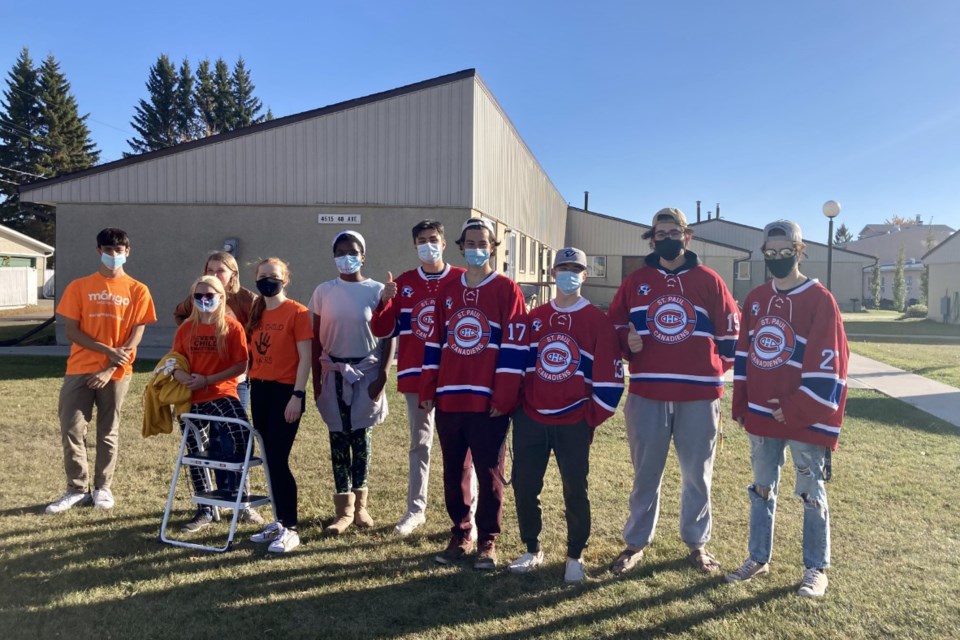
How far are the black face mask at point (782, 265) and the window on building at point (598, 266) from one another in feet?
101

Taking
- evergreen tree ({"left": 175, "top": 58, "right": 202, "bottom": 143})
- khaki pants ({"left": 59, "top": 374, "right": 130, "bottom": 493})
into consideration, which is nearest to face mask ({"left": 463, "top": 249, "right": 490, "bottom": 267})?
khaki pants ({"left": 59, "top": 374, "right": 130, "bottom": 493})

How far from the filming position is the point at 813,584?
3709 millimetres

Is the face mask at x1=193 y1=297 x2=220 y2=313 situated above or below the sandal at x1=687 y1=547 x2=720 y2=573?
above

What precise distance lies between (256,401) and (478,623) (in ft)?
6.78

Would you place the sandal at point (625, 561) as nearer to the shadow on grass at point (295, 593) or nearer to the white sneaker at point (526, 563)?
the shadow on grass at point (295, 593)

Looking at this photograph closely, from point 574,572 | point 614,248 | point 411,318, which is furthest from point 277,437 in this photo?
point 614,248

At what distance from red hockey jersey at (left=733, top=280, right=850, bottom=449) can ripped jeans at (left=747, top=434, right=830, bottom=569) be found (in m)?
0.11

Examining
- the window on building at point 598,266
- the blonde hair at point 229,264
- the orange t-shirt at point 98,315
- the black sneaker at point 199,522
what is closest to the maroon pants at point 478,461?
the black sneaker at point 199,522

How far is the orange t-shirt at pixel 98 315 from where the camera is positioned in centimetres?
506

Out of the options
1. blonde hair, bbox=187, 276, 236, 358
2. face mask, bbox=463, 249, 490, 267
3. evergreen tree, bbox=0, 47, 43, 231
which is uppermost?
evergreen tree, bbox=0, 47, 43, 231

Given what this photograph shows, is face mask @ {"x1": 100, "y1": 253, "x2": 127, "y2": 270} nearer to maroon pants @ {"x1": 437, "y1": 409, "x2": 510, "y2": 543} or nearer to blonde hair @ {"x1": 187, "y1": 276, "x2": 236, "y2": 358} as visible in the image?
blonde hair @ {"x1": 187, "y1": 276, "x2": 236, "y2": 358}

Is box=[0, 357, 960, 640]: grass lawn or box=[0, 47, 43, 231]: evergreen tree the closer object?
box=[0, 357, 960, 640]: grass lawn

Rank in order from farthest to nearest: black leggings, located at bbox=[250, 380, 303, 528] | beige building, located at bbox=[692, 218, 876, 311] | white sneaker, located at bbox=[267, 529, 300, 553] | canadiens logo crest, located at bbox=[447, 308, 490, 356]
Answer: beige building, located at bbox=[692, 218, 876, 311] < black leggings, located at bbox=[250, 380, 303, 528] < white sneaker, located at bbox=[267, 529, 300, 553] < canadiens logo crest, located at bbox=[447, 308, 490, 356]

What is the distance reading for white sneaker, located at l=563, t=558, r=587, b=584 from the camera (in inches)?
153
